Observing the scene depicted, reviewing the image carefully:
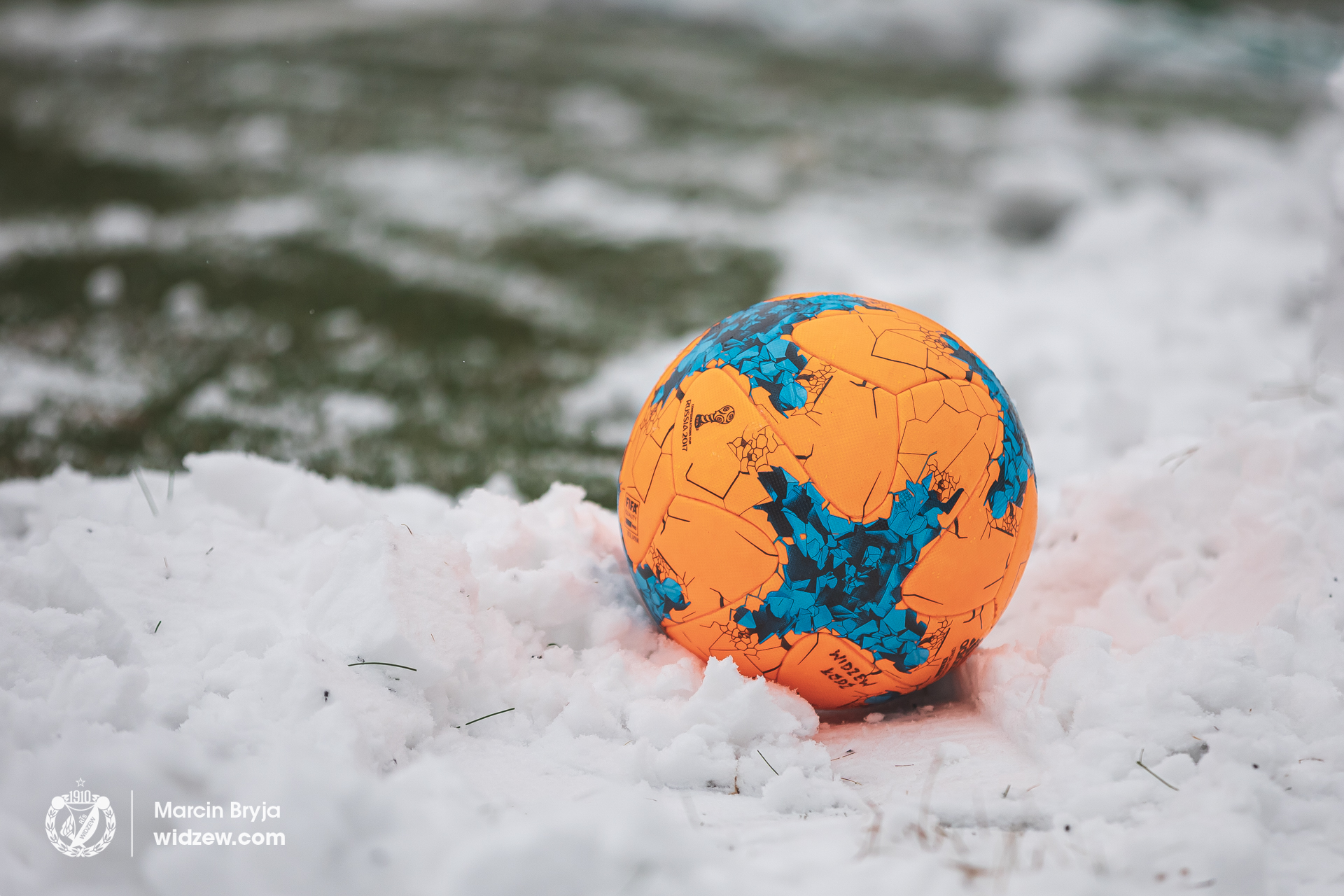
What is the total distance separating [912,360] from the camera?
2209 mm

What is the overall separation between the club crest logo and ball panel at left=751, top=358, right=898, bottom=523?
1.45 metres

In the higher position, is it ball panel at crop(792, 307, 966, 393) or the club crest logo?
ball panel at crop(792, 307, 966, 393)

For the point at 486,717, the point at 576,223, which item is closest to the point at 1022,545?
the point at 486,717

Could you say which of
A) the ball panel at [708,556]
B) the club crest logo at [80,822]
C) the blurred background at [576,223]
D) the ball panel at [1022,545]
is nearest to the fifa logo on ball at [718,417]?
the ball panel at [708,556]

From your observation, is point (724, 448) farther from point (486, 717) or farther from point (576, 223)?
point (576, 223)

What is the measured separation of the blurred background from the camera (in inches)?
179

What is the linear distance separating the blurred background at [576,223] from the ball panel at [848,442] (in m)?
1.83

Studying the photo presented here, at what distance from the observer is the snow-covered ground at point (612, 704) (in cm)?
154

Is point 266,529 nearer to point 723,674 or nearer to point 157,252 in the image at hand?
point 723,674

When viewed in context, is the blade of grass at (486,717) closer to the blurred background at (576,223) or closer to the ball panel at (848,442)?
the ball panel at (848,442)

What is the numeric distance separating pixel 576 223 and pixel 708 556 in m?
6.33

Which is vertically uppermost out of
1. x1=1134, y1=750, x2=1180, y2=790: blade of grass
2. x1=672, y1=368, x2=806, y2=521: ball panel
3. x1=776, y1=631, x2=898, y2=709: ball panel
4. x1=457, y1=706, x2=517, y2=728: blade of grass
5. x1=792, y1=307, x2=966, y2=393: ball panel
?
x1=792, y1=307, x2=966, y2=393: ball panel

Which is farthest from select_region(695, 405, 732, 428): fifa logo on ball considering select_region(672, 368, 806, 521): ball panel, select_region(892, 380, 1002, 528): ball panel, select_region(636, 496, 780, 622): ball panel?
select_region(892, 380, 1002, 528): ball panel

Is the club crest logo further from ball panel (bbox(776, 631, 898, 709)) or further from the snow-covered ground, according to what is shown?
ball panel (bbox(776, 631, 898, 709))
